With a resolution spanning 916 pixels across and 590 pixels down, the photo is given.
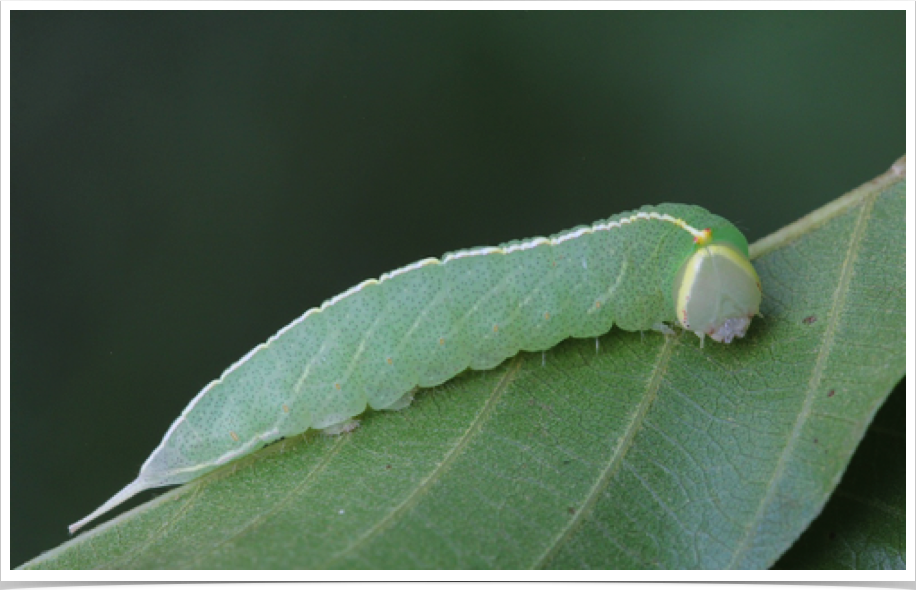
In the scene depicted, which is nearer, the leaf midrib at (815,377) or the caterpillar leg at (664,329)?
the leaf midrib at (815,377)

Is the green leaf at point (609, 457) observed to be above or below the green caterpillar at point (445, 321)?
below

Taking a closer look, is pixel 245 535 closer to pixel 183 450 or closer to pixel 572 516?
pixel 183 450

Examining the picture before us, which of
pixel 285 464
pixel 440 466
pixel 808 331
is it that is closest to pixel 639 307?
pixel 808 331

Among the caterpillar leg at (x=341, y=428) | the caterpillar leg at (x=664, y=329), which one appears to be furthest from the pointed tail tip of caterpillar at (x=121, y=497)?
the caterpillar leg at (x=664, y=329)

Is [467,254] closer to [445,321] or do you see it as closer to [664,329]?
[445,321]

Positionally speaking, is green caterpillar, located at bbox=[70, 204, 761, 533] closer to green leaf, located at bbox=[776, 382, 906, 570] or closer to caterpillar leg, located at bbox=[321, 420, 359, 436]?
caterpillar leg, located at bbox=[321, 420, 359, 436]

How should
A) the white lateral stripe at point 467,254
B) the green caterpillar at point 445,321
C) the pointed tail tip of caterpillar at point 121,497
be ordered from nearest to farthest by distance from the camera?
the pointed tail tip of caterpillar at point 121,497, the green caterpillar at point 445,321, the white lateral stripe at point 467,254

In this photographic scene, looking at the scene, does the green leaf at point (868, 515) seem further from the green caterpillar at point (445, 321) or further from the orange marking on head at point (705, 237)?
the orange marking on head at point (705, 237)
